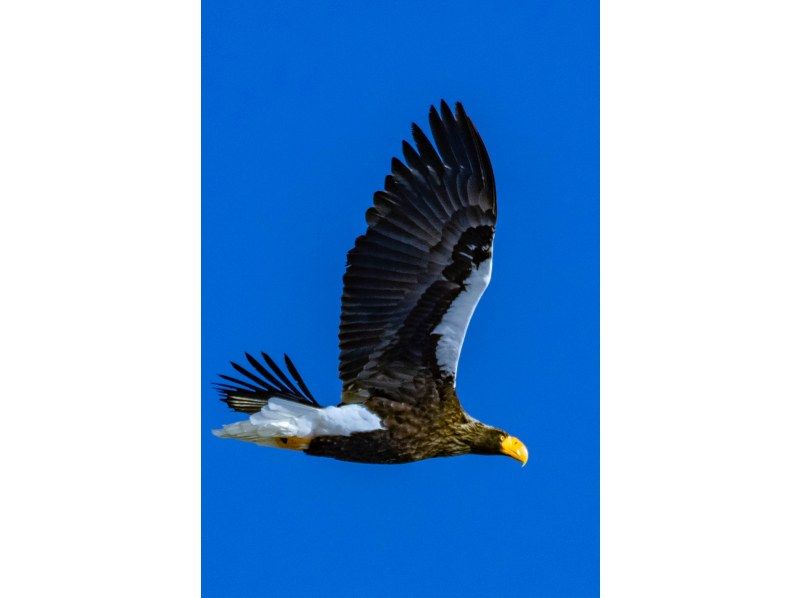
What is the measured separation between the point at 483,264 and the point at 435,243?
303 mm

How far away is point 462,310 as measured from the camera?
6848 mm

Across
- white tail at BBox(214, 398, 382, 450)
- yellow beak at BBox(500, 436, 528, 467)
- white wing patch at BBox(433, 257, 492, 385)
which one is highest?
white wing patch at BBox(433, 257, 492, 385)

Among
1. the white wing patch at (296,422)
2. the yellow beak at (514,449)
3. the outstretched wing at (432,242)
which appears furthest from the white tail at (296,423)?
the yellow beak at (514,449)

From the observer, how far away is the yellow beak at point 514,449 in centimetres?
718

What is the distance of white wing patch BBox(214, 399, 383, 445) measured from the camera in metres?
6.88

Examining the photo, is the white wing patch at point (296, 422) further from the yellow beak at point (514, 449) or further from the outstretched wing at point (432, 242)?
the yellow beak at point (514, 449)

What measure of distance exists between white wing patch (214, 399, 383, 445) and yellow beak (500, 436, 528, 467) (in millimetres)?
866

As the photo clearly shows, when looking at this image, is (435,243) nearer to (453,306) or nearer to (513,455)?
(453,306)

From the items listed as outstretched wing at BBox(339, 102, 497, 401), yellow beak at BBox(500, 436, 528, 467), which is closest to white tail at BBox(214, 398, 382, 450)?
outstretched wing at BBox(339, 102, 497, 401)

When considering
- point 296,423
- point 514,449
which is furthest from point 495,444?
point 296,423

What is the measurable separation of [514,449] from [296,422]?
1.34 m

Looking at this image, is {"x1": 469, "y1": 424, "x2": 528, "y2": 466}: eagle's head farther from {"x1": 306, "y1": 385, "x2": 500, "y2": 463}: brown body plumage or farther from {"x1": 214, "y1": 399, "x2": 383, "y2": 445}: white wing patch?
{"x1": 214, "y1": 399, "x2": 383, "y2": 445}: white wing patch

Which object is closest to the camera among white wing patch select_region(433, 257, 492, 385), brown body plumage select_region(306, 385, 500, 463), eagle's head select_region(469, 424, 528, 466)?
white wing patch select_region(433, 257, 492, 385)

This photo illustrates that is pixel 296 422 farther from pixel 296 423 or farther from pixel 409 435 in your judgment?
pixel 409 435
